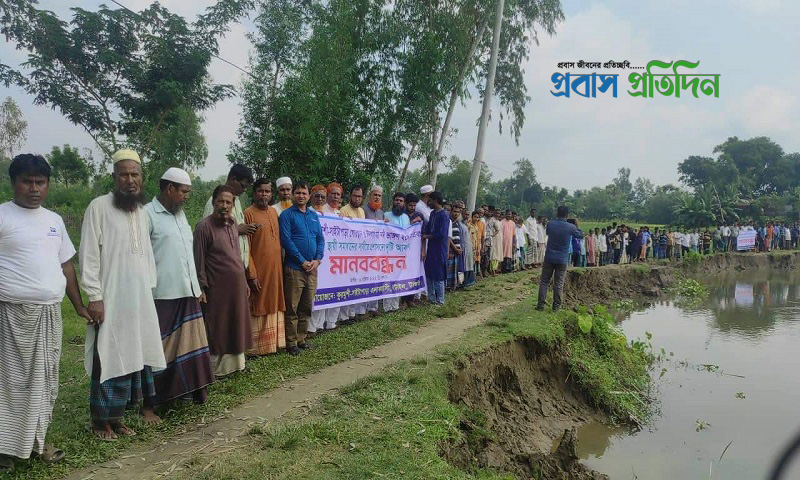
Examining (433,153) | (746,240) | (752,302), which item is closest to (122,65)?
(433,153)

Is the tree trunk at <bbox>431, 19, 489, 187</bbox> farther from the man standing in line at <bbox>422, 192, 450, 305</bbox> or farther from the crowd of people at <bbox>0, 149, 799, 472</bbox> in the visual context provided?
the crowd of people at <bbox>0, 149, 799, 472</bbox>

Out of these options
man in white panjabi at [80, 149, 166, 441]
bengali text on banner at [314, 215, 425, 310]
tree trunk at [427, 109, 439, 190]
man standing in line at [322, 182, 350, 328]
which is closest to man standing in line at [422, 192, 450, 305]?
bengali text on banner at [314, 215, 425, 310]

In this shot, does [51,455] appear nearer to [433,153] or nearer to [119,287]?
[119,287]

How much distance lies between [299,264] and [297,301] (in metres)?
0.40

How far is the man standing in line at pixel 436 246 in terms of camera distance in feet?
26.9

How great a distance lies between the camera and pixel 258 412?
3.81m

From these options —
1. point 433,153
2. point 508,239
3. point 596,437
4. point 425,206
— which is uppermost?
point 433,153

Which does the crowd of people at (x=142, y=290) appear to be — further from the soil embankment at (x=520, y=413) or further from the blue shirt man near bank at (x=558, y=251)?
the blue shirt man near bank at (x=558, y=251)

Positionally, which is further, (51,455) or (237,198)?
(237,198)

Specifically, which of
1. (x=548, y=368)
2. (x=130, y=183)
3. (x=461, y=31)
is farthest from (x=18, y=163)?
(x=461, y=31)

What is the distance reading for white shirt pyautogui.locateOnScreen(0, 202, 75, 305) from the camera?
115 inches

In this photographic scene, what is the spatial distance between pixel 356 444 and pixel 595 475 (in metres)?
2.71

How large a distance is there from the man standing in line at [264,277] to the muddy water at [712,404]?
380cm

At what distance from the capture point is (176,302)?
12.6ft
